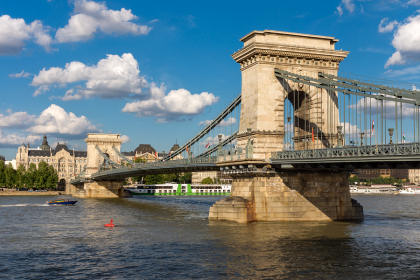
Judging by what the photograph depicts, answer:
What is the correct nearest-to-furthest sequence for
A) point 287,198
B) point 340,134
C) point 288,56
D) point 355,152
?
point 355,152 → point 287,198 → point 288,56 → point 340,134

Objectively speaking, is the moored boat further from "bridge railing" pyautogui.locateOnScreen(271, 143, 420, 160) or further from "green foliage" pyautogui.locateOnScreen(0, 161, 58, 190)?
"bridge railing" pyautogui.locateOnScreen(271, 143, 420, 160)

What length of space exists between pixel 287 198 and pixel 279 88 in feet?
34.1

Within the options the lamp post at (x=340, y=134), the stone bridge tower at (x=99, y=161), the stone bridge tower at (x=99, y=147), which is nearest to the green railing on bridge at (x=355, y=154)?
the lamp post at (x=340, y=134)

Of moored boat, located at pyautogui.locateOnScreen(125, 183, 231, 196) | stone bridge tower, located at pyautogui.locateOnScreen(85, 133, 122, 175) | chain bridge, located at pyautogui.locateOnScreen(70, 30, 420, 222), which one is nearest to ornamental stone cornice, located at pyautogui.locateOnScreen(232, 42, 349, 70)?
chain bridge, located at pyautogui.locateOnScreen(70, 30, 420, 222)

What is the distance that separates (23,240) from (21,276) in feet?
44.3

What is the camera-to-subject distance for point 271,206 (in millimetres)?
45312

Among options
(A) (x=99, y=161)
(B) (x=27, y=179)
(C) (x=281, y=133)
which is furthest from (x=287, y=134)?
(B) (x=27, y=179)

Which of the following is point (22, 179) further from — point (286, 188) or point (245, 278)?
point (245, 278)

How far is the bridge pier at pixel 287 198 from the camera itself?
45250mm

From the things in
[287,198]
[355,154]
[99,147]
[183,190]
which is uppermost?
[99,147]

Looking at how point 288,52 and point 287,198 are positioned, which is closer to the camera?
point 287,198

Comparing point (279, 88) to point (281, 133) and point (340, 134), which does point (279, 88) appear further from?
point (340, 134)

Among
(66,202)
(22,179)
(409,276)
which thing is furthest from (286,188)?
(22,179)

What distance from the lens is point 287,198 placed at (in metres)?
45.9
